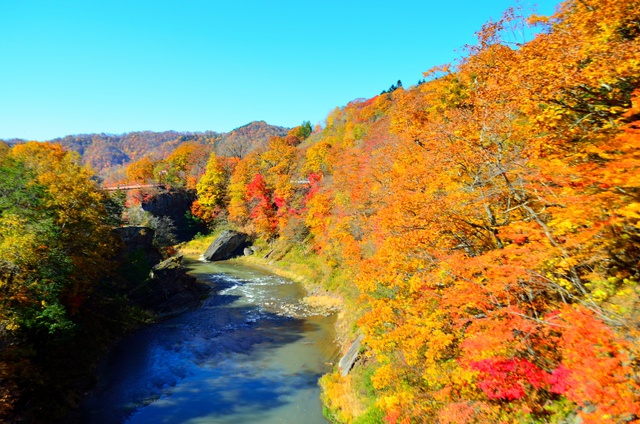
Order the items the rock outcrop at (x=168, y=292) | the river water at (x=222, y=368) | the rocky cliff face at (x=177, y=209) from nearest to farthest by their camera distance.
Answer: the river water at (x=222, y=368) < the rock outcrop at (x=168, y=292) < the rocky cliff face at (x=177, y=209)

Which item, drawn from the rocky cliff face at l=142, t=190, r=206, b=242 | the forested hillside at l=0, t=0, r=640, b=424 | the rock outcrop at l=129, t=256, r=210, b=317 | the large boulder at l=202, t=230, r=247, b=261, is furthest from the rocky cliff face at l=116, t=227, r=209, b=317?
the rocky cliff face at l=142, t=190, r=206, b=242

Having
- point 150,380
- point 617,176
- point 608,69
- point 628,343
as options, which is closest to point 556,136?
point 608,69

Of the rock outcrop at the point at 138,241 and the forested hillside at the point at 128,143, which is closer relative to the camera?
the rock outcrop at the point at 138,241

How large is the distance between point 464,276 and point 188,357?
17.9 metres

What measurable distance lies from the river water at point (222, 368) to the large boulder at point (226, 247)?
21054 millimetres

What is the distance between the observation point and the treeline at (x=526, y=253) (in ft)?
24.6

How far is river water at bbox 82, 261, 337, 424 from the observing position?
15.3 meters

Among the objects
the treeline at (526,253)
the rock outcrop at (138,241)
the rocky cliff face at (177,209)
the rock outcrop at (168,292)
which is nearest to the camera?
the treeline at (526,253)

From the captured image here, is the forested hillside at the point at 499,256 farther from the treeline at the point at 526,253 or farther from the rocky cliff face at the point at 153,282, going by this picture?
the rocky cliff face at the point at 153,282

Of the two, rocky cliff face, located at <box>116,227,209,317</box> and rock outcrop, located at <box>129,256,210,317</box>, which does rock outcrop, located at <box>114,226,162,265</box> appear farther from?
rock outcrop, located at <box>129,256,210,317</box>

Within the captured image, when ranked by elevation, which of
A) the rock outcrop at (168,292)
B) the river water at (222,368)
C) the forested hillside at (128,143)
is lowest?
the river water at (222,368)

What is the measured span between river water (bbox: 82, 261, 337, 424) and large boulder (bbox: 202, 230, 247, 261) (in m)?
21.1

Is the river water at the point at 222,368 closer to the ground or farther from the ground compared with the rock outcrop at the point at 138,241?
closer to the ground

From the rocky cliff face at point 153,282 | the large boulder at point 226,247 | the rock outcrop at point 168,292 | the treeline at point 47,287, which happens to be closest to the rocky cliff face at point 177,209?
the large boulder at point 226,247
